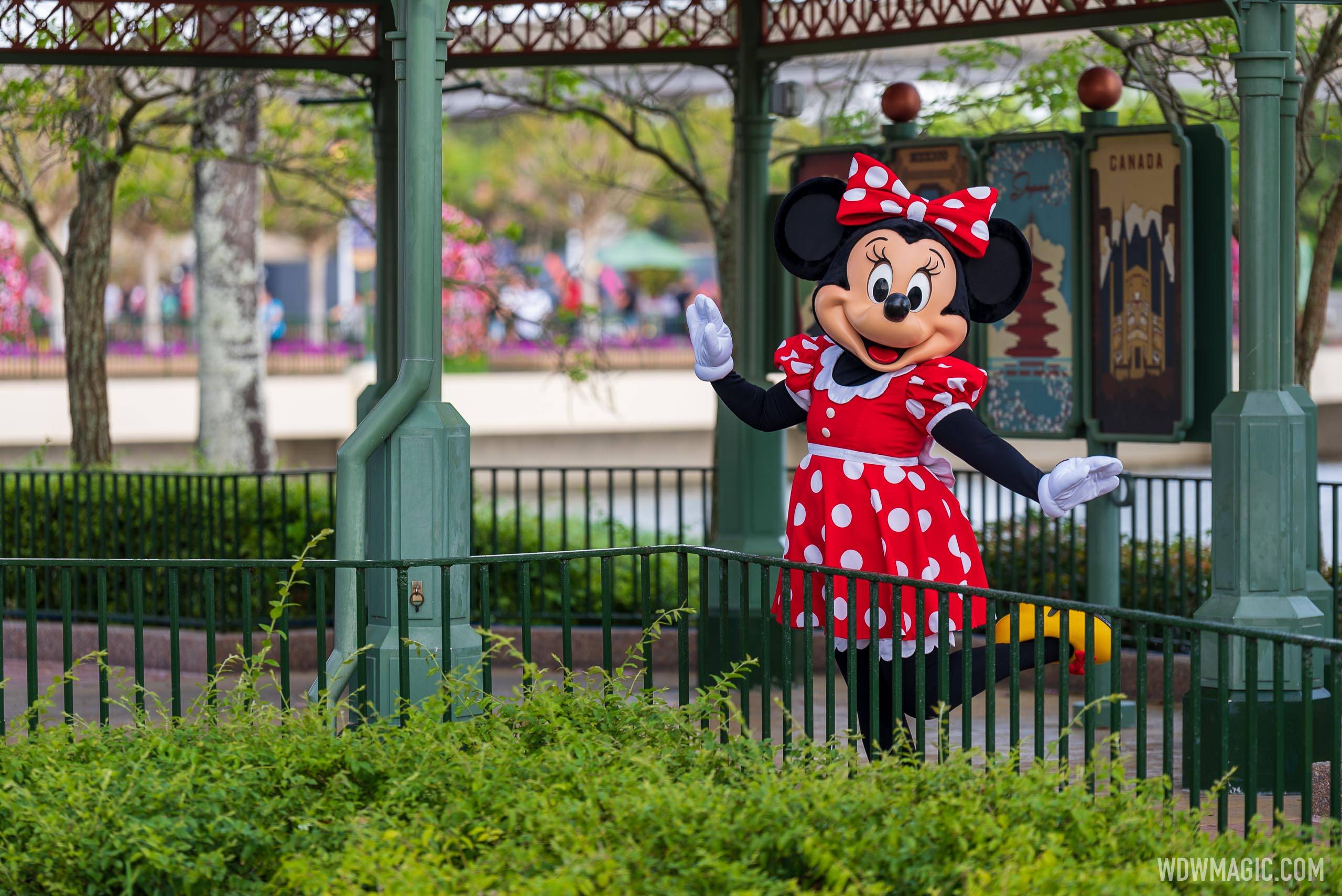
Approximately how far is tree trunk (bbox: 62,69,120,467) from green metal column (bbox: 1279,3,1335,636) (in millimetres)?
7364

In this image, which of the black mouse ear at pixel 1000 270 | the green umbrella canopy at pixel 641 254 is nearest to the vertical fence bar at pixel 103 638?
the black mouse ear at pixel 1000 270

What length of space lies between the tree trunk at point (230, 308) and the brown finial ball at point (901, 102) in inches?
269

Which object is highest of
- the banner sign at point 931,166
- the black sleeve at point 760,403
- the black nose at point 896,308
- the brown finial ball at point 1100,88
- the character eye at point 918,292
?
the brown finial ball at point 1100,88

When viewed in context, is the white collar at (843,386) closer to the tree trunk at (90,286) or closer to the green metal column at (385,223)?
the green metal column at (385,223)

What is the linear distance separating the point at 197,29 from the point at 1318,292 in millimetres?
5744

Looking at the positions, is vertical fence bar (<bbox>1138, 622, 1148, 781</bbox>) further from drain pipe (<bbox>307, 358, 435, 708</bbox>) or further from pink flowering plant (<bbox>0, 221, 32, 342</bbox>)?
pink flowering plant (<bbox>0, 221, 32, 342</bbox>)

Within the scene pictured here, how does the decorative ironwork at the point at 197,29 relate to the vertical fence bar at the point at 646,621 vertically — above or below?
above

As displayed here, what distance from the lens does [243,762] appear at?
4.71 metres

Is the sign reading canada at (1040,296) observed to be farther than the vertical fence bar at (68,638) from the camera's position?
Yes

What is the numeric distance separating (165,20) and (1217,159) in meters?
4.69

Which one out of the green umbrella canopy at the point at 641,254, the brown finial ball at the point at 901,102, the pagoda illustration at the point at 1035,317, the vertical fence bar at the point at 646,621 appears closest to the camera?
the vertical fence bar at the point at 646,621

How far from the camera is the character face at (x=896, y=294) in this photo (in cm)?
615

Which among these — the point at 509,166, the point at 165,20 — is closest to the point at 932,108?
the point at 165,20

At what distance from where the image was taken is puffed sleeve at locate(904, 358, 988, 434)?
6055 mm
